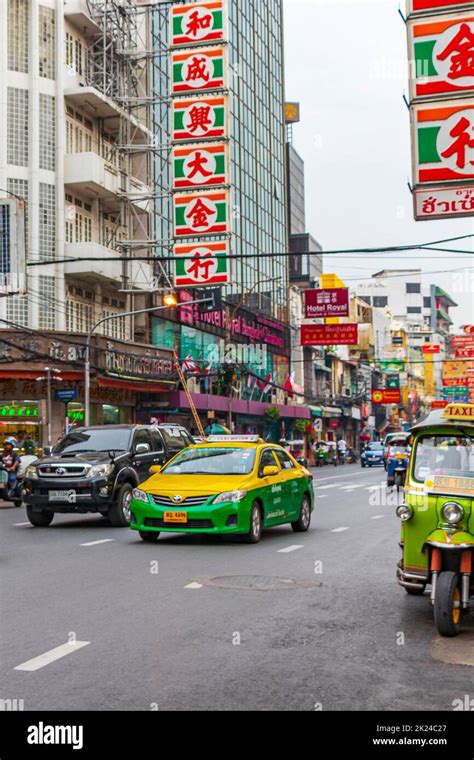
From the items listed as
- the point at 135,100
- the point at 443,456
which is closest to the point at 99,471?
the point at 443,456

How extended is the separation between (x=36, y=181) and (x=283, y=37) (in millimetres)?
46818

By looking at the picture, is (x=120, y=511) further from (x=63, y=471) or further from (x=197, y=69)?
(x=197, y=69)

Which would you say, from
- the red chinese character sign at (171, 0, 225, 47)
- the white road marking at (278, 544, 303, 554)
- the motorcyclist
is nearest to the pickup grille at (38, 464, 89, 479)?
the white road marking at (278, 544, 303, 554)

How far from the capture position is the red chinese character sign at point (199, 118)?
35.4m

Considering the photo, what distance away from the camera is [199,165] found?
35.4 metres

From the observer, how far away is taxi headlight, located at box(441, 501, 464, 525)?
7.87 metres

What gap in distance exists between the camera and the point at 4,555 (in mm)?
12773

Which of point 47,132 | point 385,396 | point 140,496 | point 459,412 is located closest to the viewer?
point 459,412

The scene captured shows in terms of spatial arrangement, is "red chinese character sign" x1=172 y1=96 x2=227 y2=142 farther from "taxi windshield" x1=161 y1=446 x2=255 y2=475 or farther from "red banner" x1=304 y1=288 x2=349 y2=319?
"taxi windshield" x1=161 y1=446 x2=255 y2=475

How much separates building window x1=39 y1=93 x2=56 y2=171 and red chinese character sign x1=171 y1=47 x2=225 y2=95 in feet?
19.5

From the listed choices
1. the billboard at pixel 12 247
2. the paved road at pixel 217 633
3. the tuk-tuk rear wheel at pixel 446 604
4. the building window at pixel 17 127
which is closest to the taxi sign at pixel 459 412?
the tuk-tuk rear wheel at pixel 446 604

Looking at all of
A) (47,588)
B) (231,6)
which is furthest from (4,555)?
(231,6)

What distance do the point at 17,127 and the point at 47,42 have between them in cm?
418
